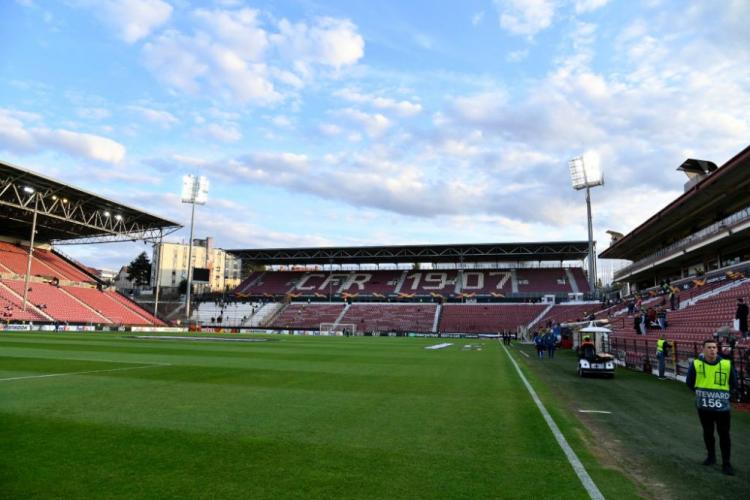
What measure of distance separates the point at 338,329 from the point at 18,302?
35394 mm

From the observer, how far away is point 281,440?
273 inches

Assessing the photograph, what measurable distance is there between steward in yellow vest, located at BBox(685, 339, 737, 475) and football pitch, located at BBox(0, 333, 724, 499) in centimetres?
157

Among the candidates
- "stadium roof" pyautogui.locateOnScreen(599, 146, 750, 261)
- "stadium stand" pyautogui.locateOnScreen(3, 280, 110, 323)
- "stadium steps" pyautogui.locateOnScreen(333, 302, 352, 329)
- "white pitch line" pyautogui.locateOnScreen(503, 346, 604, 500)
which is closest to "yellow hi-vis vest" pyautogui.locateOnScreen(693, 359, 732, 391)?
"white pitch line" pyautogui.locateOnScreen(503, 346, 604, 500)

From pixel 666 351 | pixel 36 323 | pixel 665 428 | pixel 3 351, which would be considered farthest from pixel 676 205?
pixel 36 323

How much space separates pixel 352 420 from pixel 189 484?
384 centimetres

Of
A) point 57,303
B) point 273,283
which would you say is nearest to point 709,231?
point 57,303

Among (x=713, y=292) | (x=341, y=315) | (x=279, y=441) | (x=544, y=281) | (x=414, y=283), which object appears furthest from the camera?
(x=414, y=283)

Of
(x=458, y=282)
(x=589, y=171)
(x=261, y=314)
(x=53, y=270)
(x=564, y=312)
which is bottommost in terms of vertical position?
(x=261, y=314)

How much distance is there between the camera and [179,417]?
8375 mm

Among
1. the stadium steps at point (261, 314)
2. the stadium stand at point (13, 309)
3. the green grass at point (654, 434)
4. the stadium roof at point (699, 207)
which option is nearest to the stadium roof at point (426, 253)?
the stadium steps at point (261, 314)

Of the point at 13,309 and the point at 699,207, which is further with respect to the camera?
the point at 13,309

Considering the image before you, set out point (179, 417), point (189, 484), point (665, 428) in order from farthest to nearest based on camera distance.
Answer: point (665, 428) → point (179, 417) → point (189, 484)

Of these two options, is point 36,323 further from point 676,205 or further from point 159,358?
point 676,205

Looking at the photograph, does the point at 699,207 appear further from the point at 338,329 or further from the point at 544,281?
the point at 338,329
